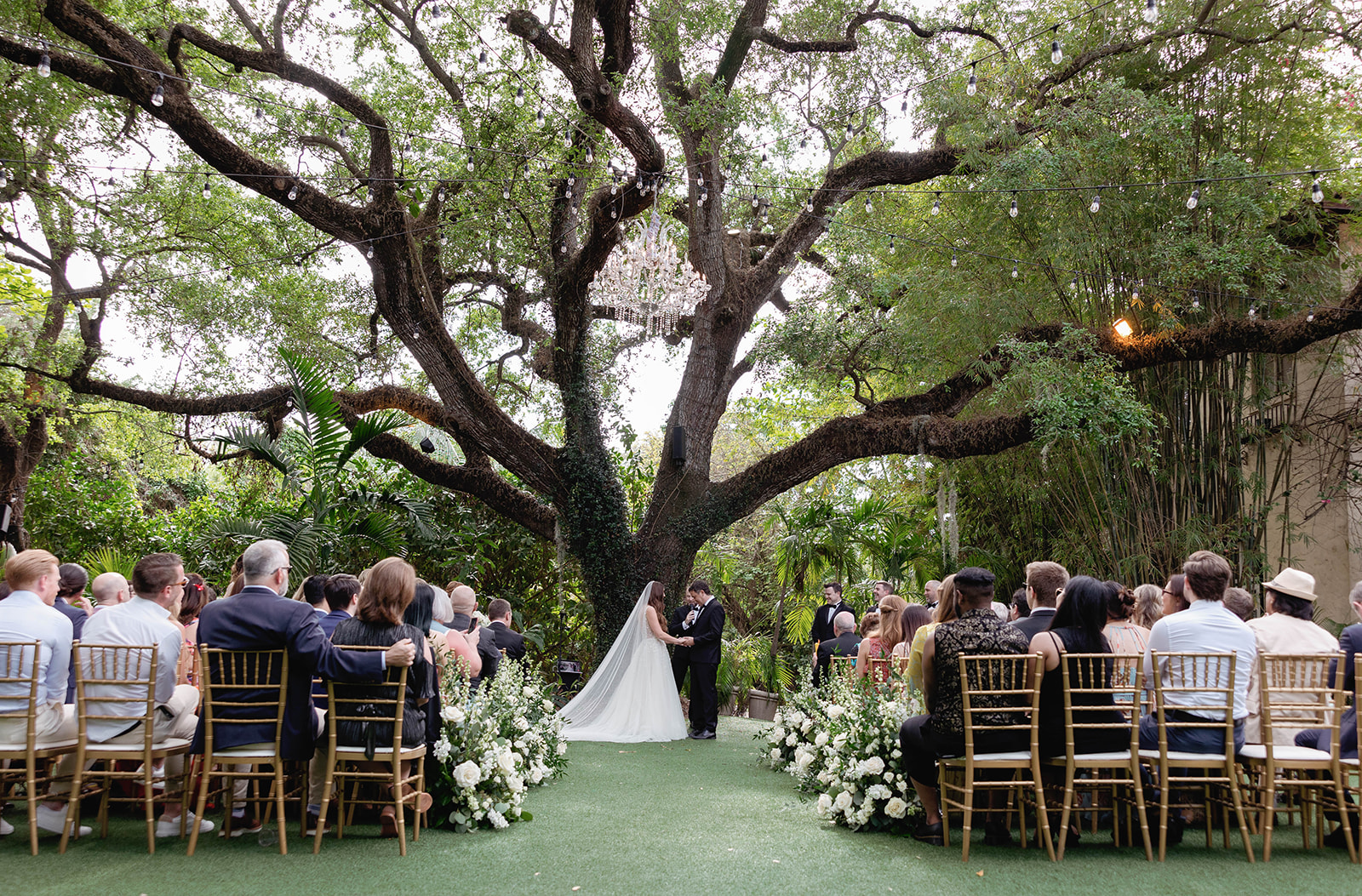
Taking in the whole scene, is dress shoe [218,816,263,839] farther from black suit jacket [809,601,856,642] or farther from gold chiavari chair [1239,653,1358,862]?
black suit jacket [809,601,856,642]

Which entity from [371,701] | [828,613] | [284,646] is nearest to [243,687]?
[284,646]

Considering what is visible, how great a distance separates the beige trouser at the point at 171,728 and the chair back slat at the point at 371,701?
693mm

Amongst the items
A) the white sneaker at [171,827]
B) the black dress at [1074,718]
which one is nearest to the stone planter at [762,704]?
the black dress at [1074,718]

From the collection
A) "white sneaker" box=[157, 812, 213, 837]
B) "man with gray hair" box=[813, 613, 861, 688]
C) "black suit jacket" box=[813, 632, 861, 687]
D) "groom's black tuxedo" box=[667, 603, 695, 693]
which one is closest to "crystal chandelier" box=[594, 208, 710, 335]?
"groom's black tuxedo" box=[667, 603, 695, 693]

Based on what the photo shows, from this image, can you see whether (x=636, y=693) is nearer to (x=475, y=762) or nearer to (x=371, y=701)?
(x=475, y=762)

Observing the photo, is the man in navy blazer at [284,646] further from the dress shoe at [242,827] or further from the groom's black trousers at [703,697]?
the groom's black trousers at [703,697]

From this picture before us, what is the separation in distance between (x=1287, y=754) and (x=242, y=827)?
4.94 m

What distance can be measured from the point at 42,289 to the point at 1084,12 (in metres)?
12.6

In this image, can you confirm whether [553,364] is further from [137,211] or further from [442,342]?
[137,211]

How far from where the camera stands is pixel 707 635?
Result: 880 cm

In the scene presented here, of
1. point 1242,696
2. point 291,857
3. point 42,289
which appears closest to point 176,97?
point 42,289

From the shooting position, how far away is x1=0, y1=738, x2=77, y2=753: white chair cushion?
4.02m

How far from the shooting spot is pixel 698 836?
4586mm

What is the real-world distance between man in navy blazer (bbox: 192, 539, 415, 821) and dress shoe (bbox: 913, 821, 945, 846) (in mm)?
2552
